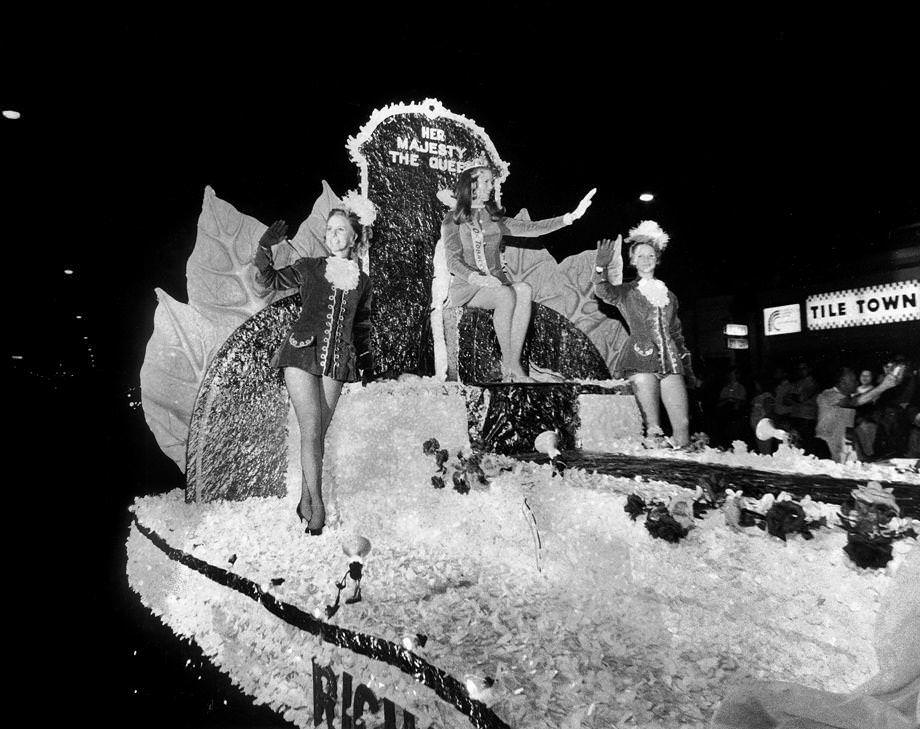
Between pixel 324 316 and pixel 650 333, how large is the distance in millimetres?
2002

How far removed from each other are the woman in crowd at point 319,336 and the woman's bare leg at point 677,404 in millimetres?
1848

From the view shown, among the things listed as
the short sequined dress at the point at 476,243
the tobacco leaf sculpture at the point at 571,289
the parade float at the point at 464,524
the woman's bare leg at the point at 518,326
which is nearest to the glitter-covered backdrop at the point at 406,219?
the parade float at the point at 464,524

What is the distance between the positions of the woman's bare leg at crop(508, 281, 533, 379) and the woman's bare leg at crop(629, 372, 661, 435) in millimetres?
735

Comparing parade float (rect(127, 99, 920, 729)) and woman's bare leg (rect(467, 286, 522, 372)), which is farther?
woman's bare leg (rect(467, 286, 522, 372))

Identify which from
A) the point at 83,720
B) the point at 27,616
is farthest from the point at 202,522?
the point at 83,720

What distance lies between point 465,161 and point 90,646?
352 cm

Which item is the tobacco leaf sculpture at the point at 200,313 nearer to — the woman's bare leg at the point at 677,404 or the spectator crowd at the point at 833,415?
the woman's bare leg at the point at 677,404

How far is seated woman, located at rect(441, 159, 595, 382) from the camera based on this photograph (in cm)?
411

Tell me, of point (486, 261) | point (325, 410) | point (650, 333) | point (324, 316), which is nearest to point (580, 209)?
point (486, 261)

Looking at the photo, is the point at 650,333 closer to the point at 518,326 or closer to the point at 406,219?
the point at 518,326

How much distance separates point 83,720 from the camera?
80.8 inches

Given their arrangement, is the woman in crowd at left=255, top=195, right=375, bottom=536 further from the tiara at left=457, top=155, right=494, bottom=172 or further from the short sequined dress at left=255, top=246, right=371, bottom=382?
the tiara at left=457, top=155, right=494, bottom=172

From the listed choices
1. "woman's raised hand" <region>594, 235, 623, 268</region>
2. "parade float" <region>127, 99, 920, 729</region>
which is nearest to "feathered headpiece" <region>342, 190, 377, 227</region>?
"parade float" <region>127, 99, 920, 729</region>

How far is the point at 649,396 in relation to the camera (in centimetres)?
409
